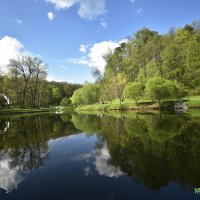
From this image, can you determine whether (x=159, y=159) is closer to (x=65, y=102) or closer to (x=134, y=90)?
(x=134, y=90)

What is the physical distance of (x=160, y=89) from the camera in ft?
185

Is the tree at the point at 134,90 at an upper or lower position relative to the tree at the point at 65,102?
upper

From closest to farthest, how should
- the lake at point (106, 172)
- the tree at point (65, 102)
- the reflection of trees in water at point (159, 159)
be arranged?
the lake at point (106, 172)
the reflection of trees in water at point (159, 159)
the tree at point (65, 102)

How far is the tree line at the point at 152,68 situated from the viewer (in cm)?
6244

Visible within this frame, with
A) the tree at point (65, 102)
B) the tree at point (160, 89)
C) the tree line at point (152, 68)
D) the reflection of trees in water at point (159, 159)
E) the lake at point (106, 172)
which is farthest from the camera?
the tree at point (65, 102)

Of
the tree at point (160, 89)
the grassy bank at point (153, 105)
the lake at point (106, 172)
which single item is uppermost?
the tree at point (160, 89)

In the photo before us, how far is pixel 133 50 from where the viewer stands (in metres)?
88.2

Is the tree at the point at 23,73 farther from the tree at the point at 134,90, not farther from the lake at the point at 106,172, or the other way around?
the lake at the point at 106,172

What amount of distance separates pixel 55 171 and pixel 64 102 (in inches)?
4279

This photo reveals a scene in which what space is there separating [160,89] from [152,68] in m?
16.6

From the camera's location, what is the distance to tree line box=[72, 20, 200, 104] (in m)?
62.4

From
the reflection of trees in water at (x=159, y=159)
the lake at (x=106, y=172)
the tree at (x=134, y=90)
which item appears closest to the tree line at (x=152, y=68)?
the tree at (x=134, y=90)

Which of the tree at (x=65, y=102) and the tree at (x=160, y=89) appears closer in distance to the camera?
the tree at (x=160, y=89)

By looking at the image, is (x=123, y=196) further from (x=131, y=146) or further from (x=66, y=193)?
(x=131, y=146)
